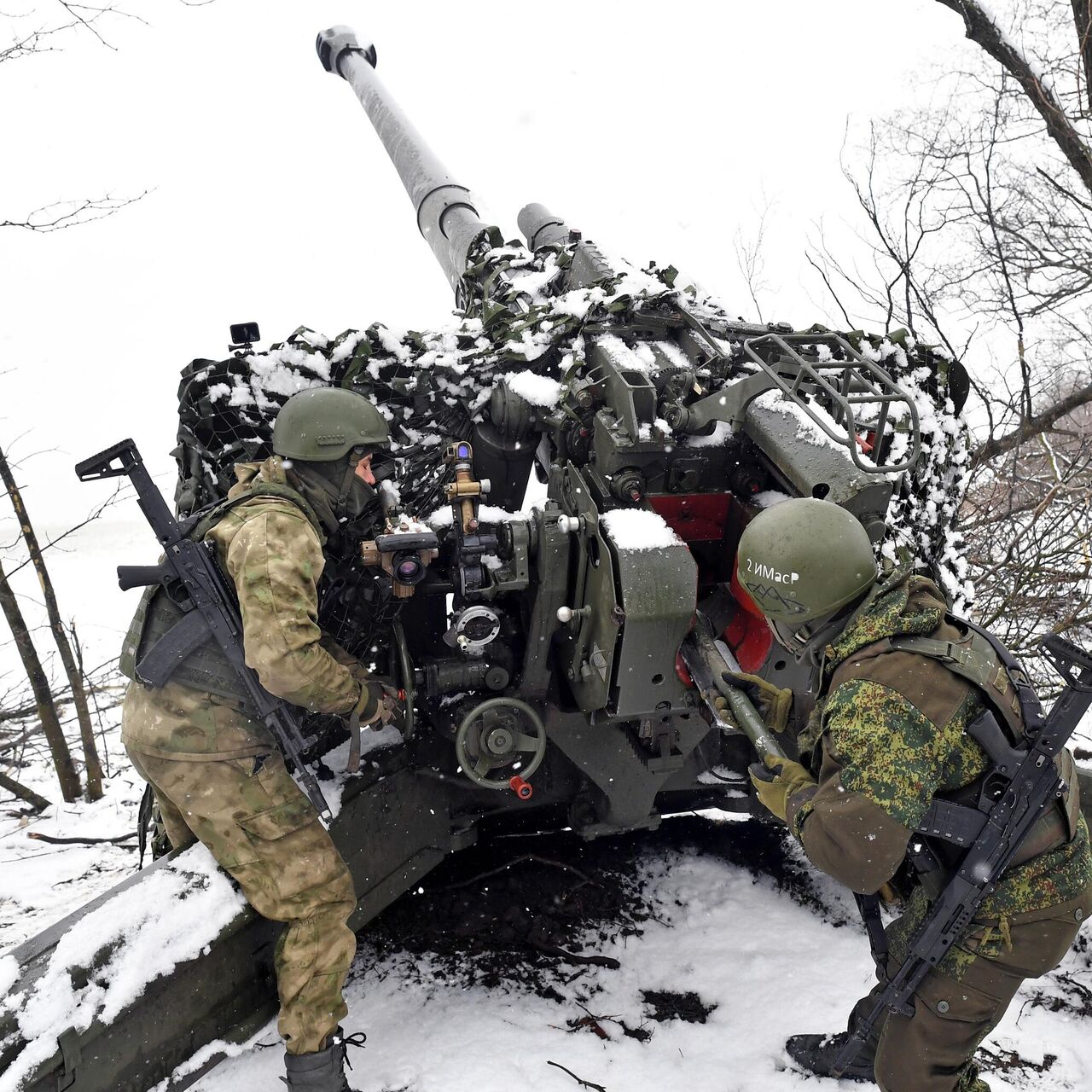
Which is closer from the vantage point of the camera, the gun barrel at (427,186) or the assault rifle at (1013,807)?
the assault rifle at (1013,807)

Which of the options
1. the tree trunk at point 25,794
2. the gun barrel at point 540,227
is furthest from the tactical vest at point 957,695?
the tree trunk at point 25,794

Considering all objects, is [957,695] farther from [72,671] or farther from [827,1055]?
[72,671]

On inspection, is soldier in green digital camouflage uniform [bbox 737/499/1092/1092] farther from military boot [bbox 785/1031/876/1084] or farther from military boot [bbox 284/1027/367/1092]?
military boot [bbox 284/1027/367/1092]

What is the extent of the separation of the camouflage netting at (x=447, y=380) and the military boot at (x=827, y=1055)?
199 centimetres

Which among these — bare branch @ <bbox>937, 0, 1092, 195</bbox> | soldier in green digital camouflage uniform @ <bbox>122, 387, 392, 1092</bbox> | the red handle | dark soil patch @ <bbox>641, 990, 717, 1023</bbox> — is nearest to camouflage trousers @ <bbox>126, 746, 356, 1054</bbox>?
soldier in green digital camouflage uniform @ <bbox>122, 387, 392, 1092</bbox>

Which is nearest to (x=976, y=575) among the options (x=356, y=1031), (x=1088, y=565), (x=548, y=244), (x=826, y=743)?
(x=1088, y=565)

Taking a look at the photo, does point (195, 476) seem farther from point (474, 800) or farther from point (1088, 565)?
point (1088, 565)

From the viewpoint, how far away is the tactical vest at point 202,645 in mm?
3092

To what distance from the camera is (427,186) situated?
21.2 feet

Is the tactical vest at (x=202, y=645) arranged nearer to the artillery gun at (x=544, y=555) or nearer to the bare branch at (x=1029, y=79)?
the artillery gun at (x=544, y=555)

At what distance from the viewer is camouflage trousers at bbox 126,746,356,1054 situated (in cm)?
300

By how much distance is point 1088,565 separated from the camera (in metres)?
5.76

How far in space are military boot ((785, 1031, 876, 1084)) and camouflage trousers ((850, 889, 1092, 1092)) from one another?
441 millimetres

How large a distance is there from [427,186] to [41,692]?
410 centimetres
